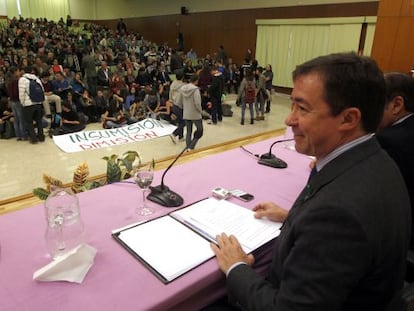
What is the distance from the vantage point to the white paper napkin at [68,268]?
40.0 inches

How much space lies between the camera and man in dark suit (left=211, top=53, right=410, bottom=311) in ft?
2.52

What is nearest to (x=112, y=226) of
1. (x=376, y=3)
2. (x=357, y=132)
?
(x=357, y=132)

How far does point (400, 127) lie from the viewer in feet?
5.47

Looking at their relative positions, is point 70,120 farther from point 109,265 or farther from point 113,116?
point 109,265

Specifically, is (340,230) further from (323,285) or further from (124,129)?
(124,129)

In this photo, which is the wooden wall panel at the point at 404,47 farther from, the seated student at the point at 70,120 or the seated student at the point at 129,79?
the seated student at the point at 70,120

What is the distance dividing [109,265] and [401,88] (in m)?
1.64

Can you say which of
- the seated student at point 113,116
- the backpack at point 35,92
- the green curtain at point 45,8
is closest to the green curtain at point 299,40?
the seated student at point 113,116

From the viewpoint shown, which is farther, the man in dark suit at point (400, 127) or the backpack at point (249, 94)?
the backpack at point (249, 94)

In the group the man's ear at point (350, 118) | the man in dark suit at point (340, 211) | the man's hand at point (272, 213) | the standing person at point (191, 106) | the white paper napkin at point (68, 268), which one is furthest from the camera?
the standing person at point (191, 106)

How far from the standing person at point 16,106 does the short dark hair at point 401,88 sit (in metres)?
5.57

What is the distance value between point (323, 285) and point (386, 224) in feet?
0.74

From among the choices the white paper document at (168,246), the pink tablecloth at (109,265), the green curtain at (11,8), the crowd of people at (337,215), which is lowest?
the pink tablecloth at (109,265)

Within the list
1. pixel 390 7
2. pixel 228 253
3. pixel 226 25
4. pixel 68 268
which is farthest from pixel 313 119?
pixel 226 25
